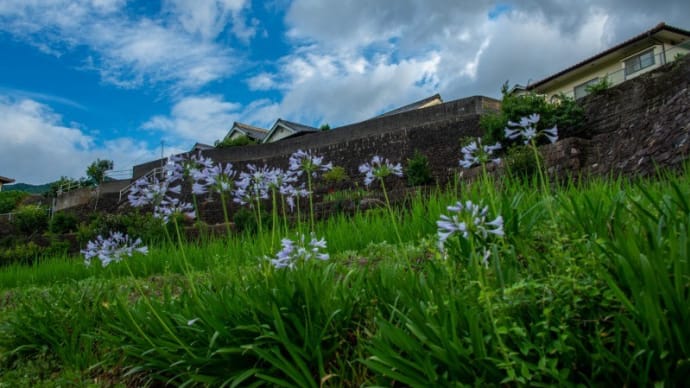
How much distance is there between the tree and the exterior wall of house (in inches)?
1167

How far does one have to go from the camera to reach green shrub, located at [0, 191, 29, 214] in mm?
31703

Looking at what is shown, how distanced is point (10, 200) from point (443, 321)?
3813 centimetres

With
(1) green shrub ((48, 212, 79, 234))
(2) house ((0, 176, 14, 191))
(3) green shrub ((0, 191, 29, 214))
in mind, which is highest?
(2) house ((0, 176, 14, 191))

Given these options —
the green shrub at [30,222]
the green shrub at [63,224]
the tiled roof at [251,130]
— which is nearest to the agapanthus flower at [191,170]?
the green shrub at [63,224]

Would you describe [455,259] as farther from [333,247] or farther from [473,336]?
[333,247]

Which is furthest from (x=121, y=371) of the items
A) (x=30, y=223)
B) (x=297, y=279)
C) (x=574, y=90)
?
(x=574, y=90)

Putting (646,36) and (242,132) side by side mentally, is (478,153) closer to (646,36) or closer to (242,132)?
(646,36)

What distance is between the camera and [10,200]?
32.8 meters

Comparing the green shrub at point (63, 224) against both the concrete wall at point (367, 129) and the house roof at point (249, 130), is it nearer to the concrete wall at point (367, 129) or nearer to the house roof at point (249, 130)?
the concrete wall at point (367, 129)

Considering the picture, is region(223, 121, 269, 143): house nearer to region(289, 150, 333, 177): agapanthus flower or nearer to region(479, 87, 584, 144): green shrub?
region(479, 87, 584, 144): green shrub

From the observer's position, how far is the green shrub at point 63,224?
20047 mm

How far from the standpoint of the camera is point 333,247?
174 inches

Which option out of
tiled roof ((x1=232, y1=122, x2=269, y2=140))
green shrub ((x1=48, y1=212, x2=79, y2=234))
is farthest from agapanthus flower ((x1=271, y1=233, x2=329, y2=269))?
tiled roof ((x1=232, y1=122, x2=269, y2=140))

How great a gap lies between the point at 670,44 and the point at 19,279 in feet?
85.4
